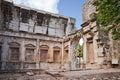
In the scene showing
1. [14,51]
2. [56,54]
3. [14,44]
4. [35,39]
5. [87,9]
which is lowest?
[56,54]

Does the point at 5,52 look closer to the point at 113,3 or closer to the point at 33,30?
the point at 33,30

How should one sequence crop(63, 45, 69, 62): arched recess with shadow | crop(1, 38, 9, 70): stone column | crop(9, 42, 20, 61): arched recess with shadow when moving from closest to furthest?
crop(1, 38, 9, 70): stone column → crop(9, 42, 20, 61): arched recess with shadow → crop(63, 45, 69, 62): arched recess with shadow

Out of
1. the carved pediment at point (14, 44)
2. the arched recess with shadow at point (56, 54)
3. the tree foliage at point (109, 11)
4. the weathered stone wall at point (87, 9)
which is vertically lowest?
the arched recess with shadow at point (56, 54)

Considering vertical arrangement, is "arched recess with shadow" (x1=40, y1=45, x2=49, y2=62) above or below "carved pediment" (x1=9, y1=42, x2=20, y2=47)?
below

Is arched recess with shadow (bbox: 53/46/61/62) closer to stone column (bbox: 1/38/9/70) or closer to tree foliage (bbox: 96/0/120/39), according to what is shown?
stone column (bbox: 1/38/9/70)

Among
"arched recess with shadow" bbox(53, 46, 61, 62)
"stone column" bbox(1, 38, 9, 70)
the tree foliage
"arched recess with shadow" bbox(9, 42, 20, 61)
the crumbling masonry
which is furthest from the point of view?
"arched recess with shadow" bbox(53, 46, 61, 62)

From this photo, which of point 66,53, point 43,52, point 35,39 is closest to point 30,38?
point 35,39

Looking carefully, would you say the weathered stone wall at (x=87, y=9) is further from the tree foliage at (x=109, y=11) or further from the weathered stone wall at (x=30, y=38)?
the weathered stone wall at (x=30, y=38)

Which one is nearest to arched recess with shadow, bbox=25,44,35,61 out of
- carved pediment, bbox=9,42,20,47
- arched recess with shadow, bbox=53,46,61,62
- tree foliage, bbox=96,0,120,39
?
carved pediment, bbox=9,42,20,47

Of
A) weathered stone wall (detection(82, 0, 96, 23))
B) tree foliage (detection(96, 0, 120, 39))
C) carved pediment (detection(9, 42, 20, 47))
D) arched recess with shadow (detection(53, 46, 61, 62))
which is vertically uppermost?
weathered stone wall (detection(82, 0, 96, 23))

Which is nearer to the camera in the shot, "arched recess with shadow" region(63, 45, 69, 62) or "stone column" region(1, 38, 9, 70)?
"stone column" region(1, 38, 9, 70)

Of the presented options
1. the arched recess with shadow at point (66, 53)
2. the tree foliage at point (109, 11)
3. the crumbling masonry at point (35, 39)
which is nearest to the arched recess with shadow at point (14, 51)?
the crumbling masonry at point (35, 39)

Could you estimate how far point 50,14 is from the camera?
75.8 ft

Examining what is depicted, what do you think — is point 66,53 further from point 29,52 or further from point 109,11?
point 109,11
